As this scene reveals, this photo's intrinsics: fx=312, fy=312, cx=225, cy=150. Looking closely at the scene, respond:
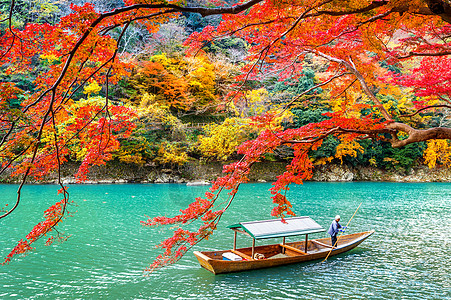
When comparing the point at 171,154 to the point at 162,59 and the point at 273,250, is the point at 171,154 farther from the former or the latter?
the point at 273,250

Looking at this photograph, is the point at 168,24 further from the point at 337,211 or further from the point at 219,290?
the point at 219,290

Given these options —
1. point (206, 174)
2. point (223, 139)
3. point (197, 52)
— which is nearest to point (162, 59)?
point (223, 139)

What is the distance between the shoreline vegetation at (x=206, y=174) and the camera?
21500mm

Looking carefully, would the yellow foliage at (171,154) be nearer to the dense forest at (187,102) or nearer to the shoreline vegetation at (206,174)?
the dense forest at (187,102)

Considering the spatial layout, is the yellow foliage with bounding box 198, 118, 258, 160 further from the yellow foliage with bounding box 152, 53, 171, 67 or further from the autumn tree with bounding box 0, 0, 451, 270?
the autumn tree with bounding box 0, 0, 451, 270

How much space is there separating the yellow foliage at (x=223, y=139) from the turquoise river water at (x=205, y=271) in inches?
372

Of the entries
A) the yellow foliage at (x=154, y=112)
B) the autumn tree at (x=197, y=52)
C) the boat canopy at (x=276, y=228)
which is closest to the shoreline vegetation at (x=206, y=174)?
the yellow foliage at (x=154, y=112)

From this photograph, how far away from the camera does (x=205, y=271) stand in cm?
716

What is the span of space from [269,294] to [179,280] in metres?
1.92

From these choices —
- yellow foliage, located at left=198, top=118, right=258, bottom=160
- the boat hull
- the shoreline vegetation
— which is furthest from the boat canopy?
yellow foliage, located at left=198, top=118, right=258, bottom=160

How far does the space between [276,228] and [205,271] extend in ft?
7.20

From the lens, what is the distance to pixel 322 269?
7.64 m

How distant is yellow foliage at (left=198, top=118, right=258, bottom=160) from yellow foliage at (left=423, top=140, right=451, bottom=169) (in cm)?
1688

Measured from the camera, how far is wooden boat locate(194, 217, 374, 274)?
23.3 feet
